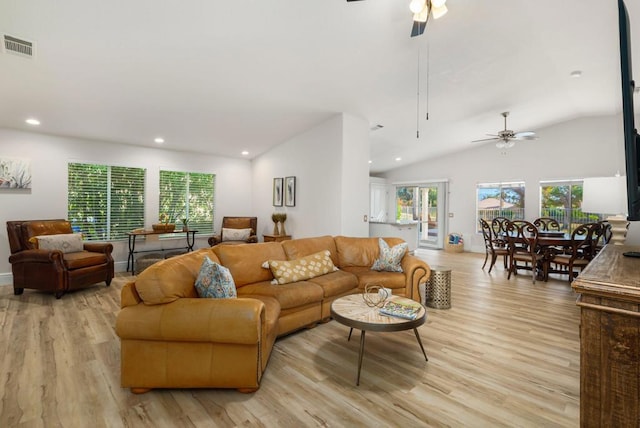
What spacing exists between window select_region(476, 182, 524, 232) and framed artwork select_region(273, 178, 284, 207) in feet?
18.7

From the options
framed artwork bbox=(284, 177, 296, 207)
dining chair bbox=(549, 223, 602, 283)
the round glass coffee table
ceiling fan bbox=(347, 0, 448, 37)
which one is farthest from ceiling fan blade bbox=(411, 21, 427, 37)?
dining chair bbox=(549, 223, 602, 283)

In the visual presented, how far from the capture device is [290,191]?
6.21m

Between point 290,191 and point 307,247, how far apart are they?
8.21 feet

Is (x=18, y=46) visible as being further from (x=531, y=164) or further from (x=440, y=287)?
(x=531, y=164)

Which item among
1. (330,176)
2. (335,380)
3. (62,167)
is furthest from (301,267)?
(62,167)

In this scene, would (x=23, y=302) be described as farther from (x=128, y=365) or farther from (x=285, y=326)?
(x=285, y=326)

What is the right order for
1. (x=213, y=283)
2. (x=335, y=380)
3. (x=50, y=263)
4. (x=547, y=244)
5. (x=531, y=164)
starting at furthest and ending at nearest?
(x=531, y=164) < (x=547, y=244) < (x=50, y=263) < (x=213, y=283) < (x=335, y=380)

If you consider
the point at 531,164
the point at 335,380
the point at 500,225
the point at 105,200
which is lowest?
the point at 335,380

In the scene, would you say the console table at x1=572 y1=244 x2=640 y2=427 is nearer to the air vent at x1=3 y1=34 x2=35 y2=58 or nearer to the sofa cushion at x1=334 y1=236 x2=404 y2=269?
the sofa cushion at x1=334 y1=236 x2=404 y2=269

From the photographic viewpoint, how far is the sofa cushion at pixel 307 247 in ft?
12.3

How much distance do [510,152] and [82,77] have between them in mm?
8892

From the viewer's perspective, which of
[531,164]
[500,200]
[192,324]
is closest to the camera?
[192,324]

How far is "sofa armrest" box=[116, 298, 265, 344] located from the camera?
2088mm

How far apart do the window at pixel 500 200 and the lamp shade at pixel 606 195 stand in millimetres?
3993
